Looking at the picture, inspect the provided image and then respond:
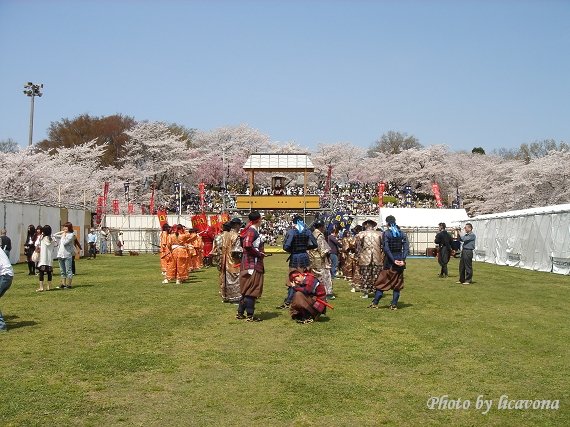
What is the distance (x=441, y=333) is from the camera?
32.4 feet

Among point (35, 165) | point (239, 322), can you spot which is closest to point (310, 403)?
point (239, 322)

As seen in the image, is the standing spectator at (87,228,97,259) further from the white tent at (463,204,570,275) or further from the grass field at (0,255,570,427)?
the white tent at (463,204,570,275)

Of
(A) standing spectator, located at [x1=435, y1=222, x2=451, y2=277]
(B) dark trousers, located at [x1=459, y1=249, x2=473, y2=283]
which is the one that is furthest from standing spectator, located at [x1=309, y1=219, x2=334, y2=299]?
(A) standing spectator, located at [x1=435, y1=222, x2=451, y2=277]

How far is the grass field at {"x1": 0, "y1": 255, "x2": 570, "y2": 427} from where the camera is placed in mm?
5734

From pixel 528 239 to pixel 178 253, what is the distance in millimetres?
16326

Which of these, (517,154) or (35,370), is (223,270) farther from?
(517,154)

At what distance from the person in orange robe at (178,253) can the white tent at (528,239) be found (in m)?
14.3

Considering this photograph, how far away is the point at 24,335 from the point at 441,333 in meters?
6.64

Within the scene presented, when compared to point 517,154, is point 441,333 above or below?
below

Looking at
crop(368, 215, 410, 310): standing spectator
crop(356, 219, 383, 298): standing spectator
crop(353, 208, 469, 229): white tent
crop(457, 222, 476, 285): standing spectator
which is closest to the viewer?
crop(368, 215, 410, 310): standing spectator

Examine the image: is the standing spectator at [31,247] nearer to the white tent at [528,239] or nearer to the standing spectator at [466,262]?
the standing spectator at [466,262]

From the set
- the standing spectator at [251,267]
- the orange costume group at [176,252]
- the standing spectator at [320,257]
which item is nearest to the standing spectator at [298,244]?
the standing spectator at [251,267]

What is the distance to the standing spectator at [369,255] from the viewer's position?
14.4m

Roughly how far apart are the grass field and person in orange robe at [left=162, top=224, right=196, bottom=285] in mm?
4505
